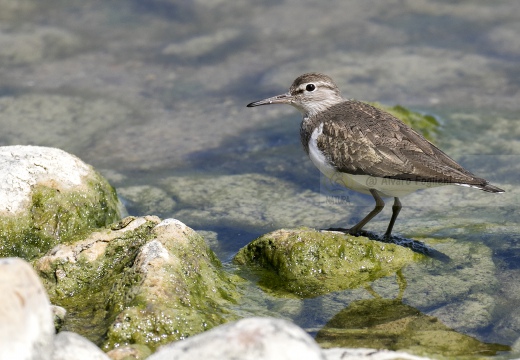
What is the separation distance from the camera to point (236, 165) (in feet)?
30.1

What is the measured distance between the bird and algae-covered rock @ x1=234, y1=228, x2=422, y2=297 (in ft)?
2.34

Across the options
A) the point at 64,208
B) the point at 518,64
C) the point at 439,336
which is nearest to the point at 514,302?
the point at 439,336

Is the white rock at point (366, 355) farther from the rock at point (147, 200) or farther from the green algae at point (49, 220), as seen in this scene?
the rock at point (147, 200)

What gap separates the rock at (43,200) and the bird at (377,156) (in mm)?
2252

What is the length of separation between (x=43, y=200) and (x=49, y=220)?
181 millimetres

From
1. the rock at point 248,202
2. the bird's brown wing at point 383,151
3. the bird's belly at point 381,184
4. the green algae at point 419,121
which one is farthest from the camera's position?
the green algae at point 419,121

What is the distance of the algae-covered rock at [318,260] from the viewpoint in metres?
5.91

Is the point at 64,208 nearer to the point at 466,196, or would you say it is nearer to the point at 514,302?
the point at 514,302

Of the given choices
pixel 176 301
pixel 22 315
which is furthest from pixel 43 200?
pixel 22 315

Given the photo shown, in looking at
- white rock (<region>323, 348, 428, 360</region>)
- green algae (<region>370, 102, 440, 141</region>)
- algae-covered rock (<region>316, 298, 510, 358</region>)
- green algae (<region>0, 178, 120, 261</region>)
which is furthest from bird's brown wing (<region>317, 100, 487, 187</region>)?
white rock (<region>323, 348, 428, 360</region>)

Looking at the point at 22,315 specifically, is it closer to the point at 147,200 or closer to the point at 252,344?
the point at 252,344

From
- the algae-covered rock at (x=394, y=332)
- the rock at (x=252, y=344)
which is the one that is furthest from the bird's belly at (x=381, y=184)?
the rock at (x=252, y=344)

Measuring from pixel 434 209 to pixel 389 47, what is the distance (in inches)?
198

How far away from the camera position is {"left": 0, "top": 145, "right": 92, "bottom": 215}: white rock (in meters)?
6.08
